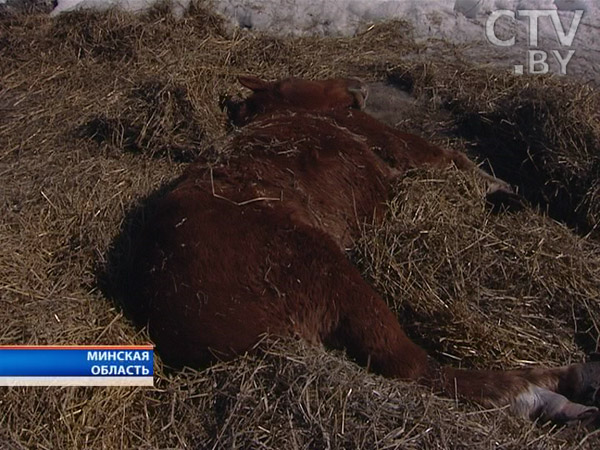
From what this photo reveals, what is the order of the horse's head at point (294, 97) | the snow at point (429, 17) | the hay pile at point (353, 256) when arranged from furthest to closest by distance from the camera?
the snow at point (429, 17) → the horse's head at point (294, 97) → the hay pile at point (353, 256)

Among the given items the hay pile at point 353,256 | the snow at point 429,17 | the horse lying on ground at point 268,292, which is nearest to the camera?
the hay pile at point 353,256

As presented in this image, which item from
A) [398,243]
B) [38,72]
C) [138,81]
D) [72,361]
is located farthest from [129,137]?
[72,361]

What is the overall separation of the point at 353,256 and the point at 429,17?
4.25 metres

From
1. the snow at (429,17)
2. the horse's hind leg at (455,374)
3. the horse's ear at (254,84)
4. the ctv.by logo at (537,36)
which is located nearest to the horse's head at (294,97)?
the horse's ear at (254,84)

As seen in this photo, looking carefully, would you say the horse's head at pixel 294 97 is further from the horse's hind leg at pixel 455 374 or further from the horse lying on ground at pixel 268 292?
the horse's hind leg at pixel 455 374

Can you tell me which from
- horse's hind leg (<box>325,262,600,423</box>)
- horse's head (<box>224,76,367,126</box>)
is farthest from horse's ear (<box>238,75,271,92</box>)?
horse's hind leg (<box>325,262,600,423</box>)

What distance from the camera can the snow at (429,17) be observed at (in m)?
7.55

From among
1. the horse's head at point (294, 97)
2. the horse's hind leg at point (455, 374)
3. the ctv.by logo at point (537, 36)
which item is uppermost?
the ctv.by logo at point (537, 36)

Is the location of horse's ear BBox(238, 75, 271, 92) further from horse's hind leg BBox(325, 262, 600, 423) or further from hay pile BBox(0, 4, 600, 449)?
horse's hind leg BBox(325, 262, 600, 423)

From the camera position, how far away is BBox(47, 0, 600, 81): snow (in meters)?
7.55

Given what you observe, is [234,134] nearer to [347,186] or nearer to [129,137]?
[347,186]

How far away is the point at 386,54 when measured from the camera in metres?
7.27

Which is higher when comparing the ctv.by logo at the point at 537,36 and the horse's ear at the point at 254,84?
the ctv.by logo at the point at 537,36

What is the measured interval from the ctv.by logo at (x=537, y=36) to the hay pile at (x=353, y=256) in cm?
71
